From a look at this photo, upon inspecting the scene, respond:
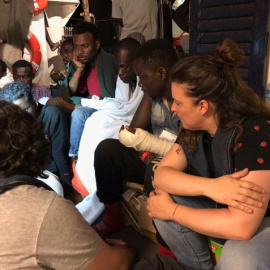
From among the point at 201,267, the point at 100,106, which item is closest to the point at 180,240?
the point at 201,267

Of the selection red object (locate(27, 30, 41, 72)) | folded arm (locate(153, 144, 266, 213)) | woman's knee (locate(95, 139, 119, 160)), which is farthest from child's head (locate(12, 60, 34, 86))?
folded arm (locate(153, 144, 266, 213))

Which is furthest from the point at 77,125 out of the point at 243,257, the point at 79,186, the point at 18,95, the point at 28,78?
the point at 243,257

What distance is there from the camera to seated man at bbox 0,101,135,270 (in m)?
0.86

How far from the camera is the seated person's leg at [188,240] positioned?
1333 mm

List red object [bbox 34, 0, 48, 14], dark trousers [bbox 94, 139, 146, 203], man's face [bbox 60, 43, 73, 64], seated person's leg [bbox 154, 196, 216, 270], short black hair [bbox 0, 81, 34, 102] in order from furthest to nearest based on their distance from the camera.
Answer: red object [bbox 34, 0, 48, 14]
man's face [bbox 60, 43, 73, 64]
short black hair [bbox 0, 81, 34, 102]
dark trousers [bbox 94, 139, 146, 203]
seated person's leg [bbox 154, 196, 216, 270]

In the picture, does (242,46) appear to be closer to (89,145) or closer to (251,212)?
(89,145)

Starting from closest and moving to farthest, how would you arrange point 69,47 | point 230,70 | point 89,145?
point 230,70 < point 89,145 < point 69,47

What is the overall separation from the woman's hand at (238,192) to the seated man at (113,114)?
1.11 meters

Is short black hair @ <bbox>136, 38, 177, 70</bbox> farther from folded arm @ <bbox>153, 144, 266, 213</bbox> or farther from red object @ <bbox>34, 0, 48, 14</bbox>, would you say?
red object @ <bbox>34, 0, 48, 14</bbox>

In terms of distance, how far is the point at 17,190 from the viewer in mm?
902

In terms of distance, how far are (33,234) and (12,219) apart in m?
0.07

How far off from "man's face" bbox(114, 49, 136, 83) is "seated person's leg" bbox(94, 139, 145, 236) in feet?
1.99

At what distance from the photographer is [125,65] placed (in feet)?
7.72

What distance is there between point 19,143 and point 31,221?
24 cm
